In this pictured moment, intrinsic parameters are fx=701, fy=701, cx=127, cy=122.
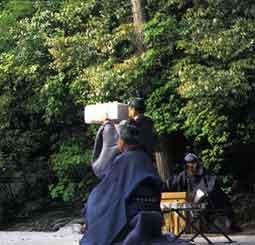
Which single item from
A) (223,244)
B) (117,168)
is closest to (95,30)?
(223,244)

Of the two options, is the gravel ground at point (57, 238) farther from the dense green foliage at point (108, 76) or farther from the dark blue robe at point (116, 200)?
the dark blue robe at point (116, 200)

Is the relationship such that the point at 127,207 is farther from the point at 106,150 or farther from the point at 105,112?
the point at 105,112

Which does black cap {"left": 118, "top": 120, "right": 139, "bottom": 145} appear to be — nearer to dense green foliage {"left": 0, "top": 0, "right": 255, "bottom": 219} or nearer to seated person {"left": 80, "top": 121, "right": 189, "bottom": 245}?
seated person {"left": 80, "top": 121, "right": 189, "bottom": 245}

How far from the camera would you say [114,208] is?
4754mm

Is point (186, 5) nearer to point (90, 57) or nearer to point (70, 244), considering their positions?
Answer: point (90, 57)

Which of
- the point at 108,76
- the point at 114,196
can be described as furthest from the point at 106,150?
the point at 108,76

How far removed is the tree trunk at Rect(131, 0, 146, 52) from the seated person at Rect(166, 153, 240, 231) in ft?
10.1

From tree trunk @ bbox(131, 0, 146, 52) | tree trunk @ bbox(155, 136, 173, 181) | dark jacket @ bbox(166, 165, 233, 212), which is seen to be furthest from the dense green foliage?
dark jacket @ bbox(166, 165, 233, 212)

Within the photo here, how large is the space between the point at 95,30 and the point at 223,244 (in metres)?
5.74

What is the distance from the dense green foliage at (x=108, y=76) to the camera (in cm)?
1237

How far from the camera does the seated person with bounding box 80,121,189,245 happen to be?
4.73 meters

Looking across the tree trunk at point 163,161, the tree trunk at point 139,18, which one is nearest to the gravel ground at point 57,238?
the tree trunk at point 163,161

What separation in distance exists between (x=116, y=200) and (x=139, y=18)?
32.6ft

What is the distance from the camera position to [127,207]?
4.78m
